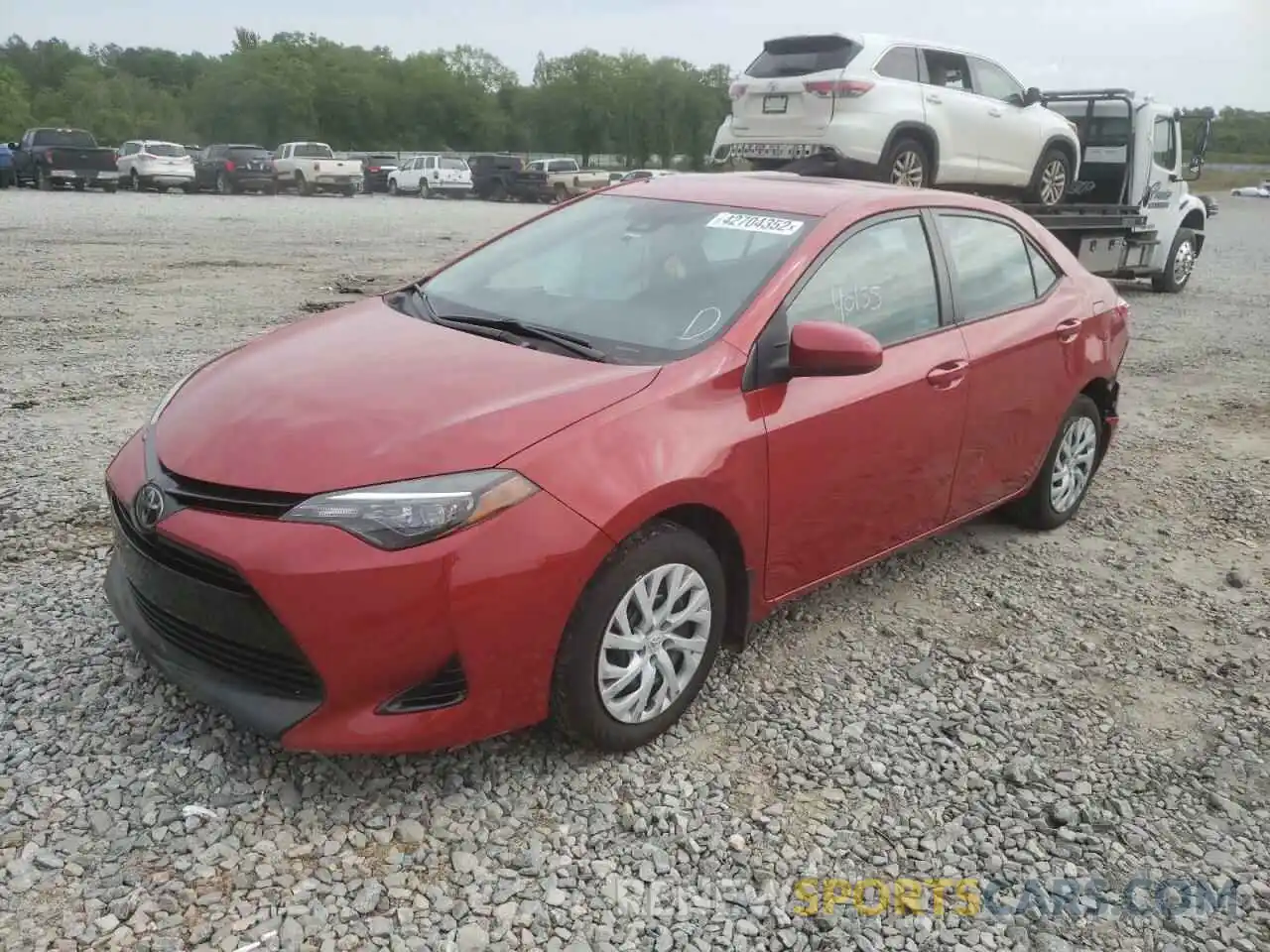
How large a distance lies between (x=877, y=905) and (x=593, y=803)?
793 millimetres

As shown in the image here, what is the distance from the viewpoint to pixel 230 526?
2648 millimetres

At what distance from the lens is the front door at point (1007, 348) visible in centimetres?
429

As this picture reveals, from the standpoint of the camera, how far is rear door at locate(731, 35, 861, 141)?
9320 mm

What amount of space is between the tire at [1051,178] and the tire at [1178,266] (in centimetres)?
390

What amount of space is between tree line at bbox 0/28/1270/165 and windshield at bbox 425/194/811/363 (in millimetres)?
77071

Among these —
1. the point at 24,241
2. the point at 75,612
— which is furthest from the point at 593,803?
the point at 24,241

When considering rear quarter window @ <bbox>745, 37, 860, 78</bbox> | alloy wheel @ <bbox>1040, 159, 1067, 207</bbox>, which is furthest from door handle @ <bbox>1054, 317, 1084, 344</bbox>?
alloy wheel @ <bbox>1040, 159, 1067, 207</bbox>

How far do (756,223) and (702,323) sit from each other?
628mm

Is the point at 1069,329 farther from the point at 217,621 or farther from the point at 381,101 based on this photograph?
the point at 381,101

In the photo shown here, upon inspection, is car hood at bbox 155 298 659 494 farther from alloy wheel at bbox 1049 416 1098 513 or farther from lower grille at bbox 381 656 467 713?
alloy wheel at bbox 1049 416 1098 513

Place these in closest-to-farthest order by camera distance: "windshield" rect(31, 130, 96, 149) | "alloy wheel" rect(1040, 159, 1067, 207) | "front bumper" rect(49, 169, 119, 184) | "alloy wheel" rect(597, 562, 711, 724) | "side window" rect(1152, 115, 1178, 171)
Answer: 1. "alloy wheel" rect(597, 562, 711, 724)
2. "alloy wheel" rect(1040, 159, 1067, 207)
3. "side window" rect(1152, 115, 1178, 171)
4. "front bumper" rect(49, 169, 119, 184)
5. "windshield" rect(31, 130, 96, 149)

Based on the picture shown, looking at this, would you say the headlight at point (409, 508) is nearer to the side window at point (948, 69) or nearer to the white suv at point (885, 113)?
the white suv at point (885, 113)

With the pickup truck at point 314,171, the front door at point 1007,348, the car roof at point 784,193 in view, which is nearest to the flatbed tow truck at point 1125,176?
the front door at point 1007,348

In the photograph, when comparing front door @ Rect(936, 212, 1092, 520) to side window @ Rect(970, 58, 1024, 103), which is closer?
front door @ Rect(936, 212, 1092, 520)
